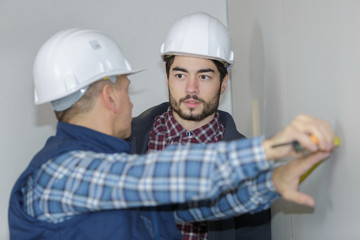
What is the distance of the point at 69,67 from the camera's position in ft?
5.15

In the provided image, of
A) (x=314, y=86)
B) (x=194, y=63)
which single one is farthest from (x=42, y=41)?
(x=314, y=86)

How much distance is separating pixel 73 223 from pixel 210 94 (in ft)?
3.59

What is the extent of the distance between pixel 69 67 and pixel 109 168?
0.47 m

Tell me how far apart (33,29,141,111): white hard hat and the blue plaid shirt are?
0.26 m

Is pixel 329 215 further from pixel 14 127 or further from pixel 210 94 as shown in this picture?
pixel 14 127

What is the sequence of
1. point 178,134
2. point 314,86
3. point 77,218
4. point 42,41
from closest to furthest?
1. point 77,218
2. point 314,86
3. point 178,134
4. point 42,41

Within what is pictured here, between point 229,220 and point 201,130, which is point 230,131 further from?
point 229,220

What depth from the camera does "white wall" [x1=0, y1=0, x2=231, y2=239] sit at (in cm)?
292

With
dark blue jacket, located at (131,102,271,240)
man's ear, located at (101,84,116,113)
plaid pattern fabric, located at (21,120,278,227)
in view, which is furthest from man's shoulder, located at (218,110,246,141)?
man's ear, located at (101,84,116,113)

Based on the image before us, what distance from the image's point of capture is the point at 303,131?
44.3 inches

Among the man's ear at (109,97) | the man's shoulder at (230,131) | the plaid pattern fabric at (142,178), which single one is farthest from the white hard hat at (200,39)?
the plaid pattern fabric at (142,178)

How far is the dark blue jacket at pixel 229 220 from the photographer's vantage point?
80.7 inches

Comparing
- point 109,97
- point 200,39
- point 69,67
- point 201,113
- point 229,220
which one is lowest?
point 229,220

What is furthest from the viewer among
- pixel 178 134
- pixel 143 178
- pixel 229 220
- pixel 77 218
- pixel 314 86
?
pixel 178 134
